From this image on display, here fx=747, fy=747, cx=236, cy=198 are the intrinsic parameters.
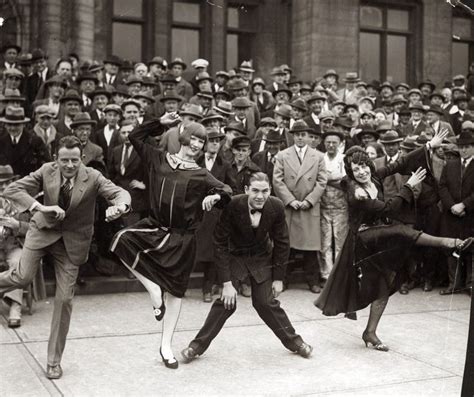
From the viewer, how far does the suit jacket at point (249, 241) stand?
646 centimetres

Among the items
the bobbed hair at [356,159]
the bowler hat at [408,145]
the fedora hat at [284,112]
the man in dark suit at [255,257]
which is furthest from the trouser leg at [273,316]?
the fedora hat at [284,112]

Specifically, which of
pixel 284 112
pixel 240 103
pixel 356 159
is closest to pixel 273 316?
pixel 356 159

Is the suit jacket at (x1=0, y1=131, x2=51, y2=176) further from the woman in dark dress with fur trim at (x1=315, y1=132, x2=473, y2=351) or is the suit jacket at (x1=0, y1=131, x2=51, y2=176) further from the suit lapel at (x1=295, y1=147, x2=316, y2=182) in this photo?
the woman in dark dress with fur trim at (x1=315, y1=132, x2=473, y2=351)

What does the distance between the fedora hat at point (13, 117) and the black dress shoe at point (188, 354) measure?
427 cm

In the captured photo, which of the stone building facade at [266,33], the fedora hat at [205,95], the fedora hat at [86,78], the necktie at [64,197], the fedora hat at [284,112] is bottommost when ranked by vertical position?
the necktie at [64,197]

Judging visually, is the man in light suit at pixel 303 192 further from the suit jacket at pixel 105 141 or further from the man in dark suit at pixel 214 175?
the suit jacket at pixel 105 141

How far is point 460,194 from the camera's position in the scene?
9289 millimetres

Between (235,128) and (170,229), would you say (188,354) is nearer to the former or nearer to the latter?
(170,229)

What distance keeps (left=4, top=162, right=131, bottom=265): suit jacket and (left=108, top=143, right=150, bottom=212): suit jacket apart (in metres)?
3.23

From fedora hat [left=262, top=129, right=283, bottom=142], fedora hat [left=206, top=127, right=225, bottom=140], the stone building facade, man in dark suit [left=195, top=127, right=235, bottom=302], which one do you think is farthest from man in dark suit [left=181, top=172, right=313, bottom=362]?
the stone building facade

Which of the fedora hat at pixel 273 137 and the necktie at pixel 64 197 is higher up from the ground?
the fedora hat at pixel 273 137

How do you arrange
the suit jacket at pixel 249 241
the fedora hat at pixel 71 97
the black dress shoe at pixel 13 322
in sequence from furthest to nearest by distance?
1. the fedora hat at pixel 71 97
2. the black dress shoe at pixel 13 322
3. the suit jacket at pixel 249 241

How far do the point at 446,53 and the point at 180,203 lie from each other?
16.7 m

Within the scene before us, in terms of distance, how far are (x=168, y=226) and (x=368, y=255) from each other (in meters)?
1.89
